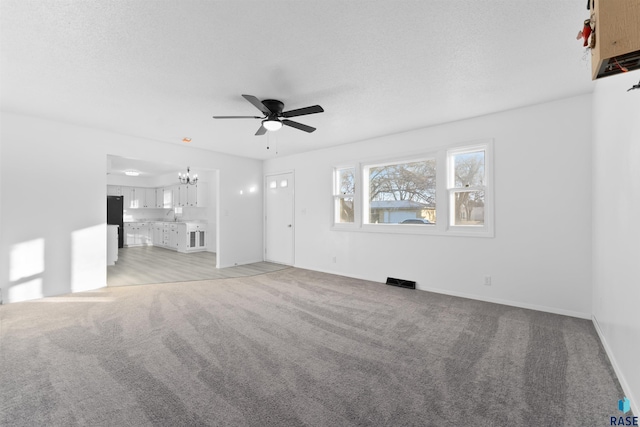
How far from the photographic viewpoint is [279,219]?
711cm

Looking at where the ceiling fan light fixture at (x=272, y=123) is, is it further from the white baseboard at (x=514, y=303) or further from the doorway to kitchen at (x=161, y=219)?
the doorway to kitchen at (x=161, y=219)

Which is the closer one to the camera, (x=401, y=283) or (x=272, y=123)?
(x=272, y=123)

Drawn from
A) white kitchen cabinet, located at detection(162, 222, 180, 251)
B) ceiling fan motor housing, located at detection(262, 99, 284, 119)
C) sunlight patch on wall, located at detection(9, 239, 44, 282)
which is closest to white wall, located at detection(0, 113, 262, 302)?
sunlight patch on wall, located at detection(9, 239, 44, 282)

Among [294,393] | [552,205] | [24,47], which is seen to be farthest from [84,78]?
[552,205]

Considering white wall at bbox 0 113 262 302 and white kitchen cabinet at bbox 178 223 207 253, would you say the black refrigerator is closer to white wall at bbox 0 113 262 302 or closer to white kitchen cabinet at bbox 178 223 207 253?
white kitchen cabinet at bbox 178 223 207 253

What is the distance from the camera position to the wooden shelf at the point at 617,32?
108 cm

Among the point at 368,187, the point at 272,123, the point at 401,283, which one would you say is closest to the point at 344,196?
the point at 368,187

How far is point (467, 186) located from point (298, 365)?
3554 mm

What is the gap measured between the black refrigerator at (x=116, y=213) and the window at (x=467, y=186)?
10.3 metres

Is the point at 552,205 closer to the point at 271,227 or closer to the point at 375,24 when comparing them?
the point at 375,24

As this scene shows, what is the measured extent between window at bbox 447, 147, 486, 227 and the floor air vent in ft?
3.85

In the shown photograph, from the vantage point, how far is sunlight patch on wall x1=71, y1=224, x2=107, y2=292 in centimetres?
461

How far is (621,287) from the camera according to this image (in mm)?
2219

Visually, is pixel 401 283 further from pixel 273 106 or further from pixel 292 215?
pixel 273 106
